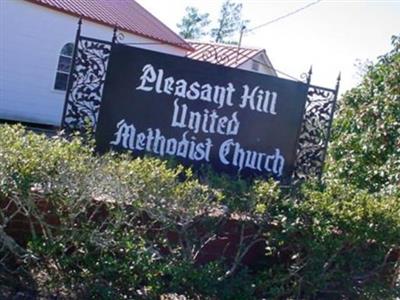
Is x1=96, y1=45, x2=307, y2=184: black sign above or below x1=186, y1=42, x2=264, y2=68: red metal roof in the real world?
below

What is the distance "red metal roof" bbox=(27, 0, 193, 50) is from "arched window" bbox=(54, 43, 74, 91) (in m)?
1.08

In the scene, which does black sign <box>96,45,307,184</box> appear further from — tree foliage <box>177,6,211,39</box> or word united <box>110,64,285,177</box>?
tree foliage <box>177,6,211,39</box>

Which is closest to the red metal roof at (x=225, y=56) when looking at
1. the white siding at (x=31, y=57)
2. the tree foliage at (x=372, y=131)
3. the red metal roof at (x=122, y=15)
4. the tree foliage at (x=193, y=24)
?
the tree foliage at (x=372, y=131)

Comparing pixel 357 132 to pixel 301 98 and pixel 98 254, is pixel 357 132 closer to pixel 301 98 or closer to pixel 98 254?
pixel 301 98

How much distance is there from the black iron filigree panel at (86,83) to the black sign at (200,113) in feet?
0.66

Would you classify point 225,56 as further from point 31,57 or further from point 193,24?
point 193,24

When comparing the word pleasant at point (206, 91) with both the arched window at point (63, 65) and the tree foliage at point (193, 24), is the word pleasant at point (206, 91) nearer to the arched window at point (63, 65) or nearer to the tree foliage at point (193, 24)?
the arched window at point (63, 65)

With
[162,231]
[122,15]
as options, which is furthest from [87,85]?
[122,15]

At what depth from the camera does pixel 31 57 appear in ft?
48.0

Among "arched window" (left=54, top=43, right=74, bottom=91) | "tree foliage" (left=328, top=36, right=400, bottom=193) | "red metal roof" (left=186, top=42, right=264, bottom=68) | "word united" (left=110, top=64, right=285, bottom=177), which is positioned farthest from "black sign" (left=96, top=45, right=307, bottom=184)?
"arched window" (left=54, top=43, right=74, bottom=91)

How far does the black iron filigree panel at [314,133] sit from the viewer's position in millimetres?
4938

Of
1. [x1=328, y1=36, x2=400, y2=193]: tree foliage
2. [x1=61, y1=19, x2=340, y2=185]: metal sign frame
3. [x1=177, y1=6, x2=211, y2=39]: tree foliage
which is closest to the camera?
[x1=61, y1=19, x2=340, y2=185]: metal sign frame

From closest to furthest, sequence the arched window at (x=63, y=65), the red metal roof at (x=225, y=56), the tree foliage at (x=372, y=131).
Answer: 1. the red metal roof at (x=225, y=56)
2. the tree foliage at (x=372, y=131)
3. the arched window at (x=63, y=65)

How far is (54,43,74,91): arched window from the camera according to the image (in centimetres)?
1545
